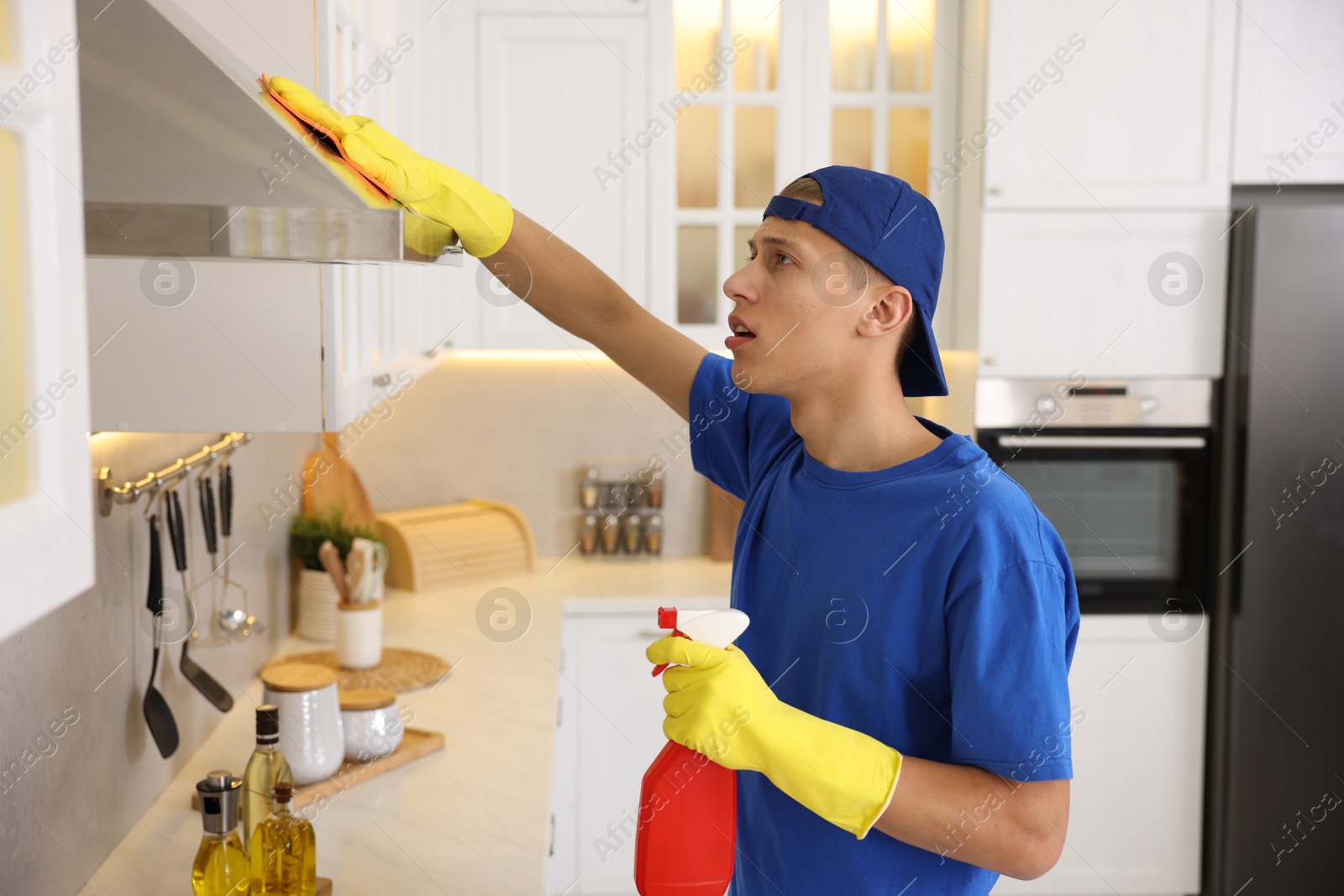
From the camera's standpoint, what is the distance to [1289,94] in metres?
2.44

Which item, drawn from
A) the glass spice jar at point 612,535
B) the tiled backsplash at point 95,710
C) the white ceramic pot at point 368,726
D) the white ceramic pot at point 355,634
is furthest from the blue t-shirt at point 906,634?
the glass spice jar at point 612,535

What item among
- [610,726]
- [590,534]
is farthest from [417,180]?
[590,534]

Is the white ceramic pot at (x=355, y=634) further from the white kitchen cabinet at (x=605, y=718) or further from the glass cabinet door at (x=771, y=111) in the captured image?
the glass cabinet door at (x=771, y=111)

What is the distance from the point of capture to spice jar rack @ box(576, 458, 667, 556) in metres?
3.03

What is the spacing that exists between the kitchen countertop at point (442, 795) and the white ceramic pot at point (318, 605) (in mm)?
34

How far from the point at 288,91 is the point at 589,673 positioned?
1777 mm

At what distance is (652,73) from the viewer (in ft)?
8.64

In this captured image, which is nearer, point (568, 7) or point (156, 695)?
point (156, 695)

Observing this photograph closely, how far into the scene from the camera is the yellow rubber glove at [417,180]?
110 cm

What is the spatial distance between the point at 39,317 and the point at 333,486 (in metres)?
2.24

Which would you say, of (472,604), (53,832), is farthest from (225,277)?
(472,604)

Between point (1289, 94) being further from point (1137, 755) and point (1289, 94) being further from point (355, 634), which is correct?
point (355, 634)

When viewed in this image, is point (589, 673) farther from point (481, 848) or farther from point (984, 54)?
point (984, 54)

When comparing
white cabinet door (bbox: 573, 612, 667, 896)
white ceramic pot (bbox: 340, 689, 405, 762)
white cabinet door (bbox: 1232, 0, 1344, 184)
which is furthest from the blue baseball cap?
white cabinet door (bbox: 1232, 0, 1344, 184)
